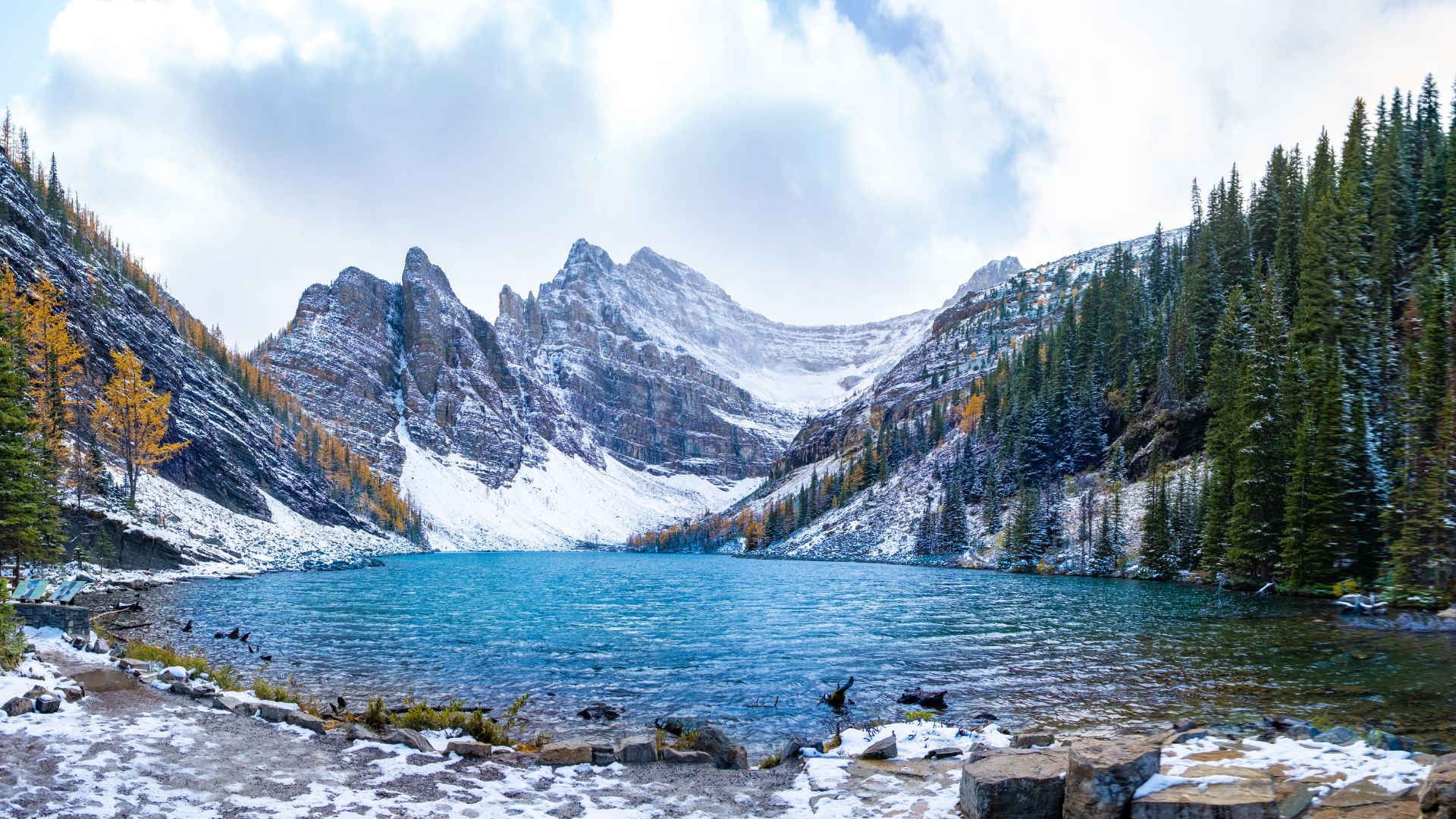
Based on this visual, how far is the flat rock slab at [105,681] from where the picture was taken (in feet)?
50.9

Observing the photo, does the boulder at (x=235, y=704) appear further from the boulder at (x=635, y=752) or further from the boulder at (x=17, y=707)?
the boulder at (x=635, y=752)

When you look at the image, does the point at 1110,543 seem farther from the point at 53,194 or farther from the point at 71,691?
the point at 53,194

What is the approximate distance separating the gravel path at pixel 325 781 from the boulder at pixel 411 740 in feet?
1.02

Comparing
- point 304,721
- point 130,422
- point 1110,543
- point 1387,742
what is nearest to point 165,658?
point 304,721

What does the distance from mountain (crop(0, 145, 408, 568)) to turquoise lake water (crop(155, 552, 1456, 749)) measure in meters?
13.6

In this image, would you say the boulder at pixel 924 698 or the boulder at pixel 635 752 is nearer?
the boulder at pixel 635 752

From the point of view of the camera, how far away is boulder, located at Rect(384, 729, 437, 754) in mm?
12789

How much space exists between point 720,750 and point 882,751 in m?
3.16

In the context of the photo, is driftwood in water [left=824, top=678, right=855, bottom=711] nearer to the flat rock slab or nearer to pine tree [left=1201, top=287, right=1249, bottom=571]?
the flat rock slab

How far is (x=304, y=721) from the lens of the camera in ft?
45.5

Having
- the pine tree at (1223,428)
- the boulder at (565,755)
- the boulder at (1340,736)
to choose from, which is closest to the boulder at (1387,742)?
the boulder at (1340,736)

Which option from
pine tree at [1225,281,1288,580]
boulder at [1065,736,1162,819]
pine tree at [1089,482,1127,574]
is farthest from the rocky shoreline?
pine tree at [1089,482,1127,574]

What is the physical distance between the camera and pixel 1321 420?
48.7 metres

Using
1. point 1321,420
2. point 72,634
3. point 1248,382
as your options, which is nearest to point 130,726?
point 72,634
